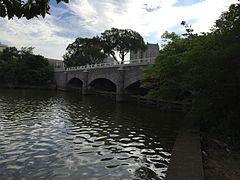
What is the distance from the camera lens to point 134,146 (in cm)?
1145

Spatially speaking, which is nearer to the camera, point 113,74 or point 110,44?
point 113,74

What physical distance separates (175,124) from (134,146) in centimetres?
667

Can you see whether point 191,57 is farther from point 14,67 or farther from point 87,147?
point 14,67

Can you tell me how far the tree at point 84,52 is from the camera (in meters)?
70.7

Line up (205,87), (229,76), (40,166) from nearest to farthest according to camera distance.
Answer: (40,166) → (229,76) → (205,87)

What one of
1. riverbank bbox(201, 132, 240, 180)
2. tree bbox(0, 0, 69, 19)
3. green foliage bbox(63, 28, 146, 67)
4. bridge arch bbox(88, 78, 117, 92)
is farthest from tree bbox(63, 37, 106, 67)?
tree bbox(0, 0, 69, 19)

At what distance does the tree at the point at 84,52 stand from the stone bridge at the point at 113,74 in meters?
10.9

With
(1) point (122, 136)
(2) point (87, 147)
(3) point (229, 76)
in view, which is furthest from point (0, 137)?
(3) point (229, 76)

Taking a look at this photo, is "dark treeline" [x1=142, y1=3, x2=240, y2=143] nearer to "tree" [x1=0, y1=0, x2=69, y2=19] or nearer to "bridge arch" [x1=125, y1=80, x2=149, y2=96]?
"tree" [x1=0, y1=0, x2=69, y2=19]

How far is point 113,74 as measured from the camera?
39.6 metres

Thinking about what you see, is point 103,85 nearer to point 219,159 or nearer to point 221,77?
point 221,77

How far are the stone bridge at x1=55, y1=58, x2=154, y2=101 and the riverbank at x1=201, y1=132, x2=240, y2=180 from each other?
1922 cm

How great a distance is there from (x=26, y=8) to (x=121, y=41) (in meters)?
60.5

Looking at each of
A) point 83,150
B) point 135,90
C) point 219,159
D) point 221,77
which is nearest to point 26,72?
point 135,90
